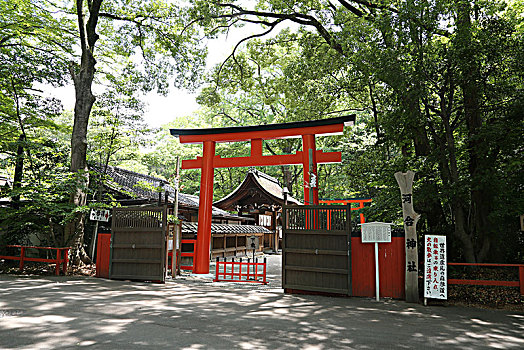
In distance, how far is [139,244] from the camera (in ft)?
29.9

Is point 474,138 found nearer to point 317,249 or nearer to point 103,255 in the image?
point 317,249

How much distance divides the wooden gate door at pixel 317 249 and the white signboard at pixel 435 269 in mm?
1603

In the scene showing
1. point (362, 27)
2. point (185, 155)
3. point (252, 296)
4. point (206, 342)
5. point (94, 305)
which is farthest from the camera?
point (185, 155)

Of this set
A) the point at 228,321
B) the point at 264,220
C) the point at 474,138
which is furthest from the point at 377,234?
the point at 264,220

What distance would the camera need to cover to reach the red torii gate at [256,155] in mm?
9703

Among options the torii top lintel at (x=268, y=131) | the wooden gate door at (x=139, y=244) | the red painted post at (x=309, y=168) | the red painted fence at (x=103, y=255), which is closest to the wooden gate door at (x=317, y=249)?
the red painted post at (x=309, y=168)

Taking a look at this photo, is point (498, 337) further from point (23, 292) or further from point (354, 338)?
point (23, 292)

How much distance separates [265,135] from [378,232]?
472 centimetres

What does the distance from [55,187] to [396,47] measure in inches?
412

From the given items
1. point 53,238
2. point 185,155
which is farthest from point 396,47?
point 185,155

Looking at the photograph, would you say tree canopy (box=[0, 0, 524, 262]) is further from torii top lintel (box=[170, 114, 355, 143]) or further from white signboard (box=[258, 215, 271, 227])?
white signboard (box=[258, 215, 271, 227])

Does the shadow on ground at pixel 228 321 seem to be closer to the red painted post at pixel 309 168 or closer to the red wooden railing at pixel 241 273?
the red wooden railing at pixel 241 273

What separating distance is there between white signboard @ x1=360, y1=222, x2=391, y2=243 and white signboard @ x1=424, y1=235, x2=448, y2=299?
0.81 m

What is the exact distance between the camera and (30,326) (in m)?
4.66
